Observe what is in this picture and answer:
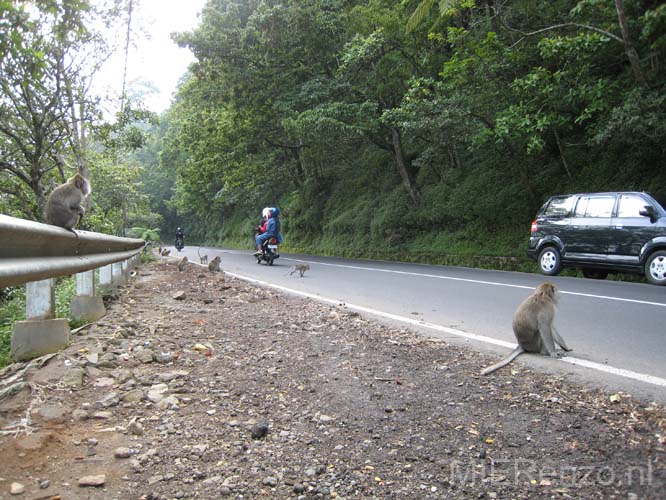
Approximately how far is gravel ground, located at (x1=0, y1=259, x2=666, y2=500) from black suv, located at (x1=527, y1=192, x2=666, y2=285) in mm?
8113

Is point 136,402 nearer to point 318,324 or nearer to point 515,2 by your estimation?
point 318,324

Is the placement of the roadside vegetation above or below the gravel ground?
above

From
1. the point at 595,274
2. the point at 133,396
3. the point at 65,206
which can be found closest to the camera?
the point at 133,396

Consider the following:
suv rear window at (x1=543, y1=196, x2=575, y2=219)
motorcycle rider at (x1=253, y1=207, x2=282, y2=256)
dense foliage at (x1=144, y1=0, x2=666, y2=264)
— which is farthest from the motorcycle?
suv rear window at (x1=543, y1=196, x2=575, y2=219)

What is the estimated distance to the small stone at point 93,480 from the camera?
2.22 metres

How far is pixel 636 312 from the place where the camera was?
7.21 metres

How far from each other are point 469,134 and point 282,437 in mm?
13985

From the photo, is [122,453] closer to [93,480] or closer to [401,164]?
[93,480]

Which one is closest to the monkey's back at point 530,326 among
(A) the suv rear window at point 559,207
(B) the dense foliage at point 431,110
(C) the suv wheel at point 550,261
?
(B) the dense foliage at point 431,110

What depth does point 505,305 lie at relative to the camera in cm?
795

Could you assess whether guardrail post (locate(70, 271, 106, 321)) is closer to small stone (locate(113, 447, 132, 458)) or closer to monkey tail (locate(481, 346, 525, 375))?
small stone (locate(113, 447, 132, 458))

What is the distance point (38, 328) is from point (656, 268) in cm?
1121

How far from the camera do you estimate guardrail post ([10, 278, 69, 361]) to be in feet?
12.8

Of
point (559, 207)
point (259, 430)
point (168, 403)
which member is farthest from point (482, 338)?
point (559, 207)
